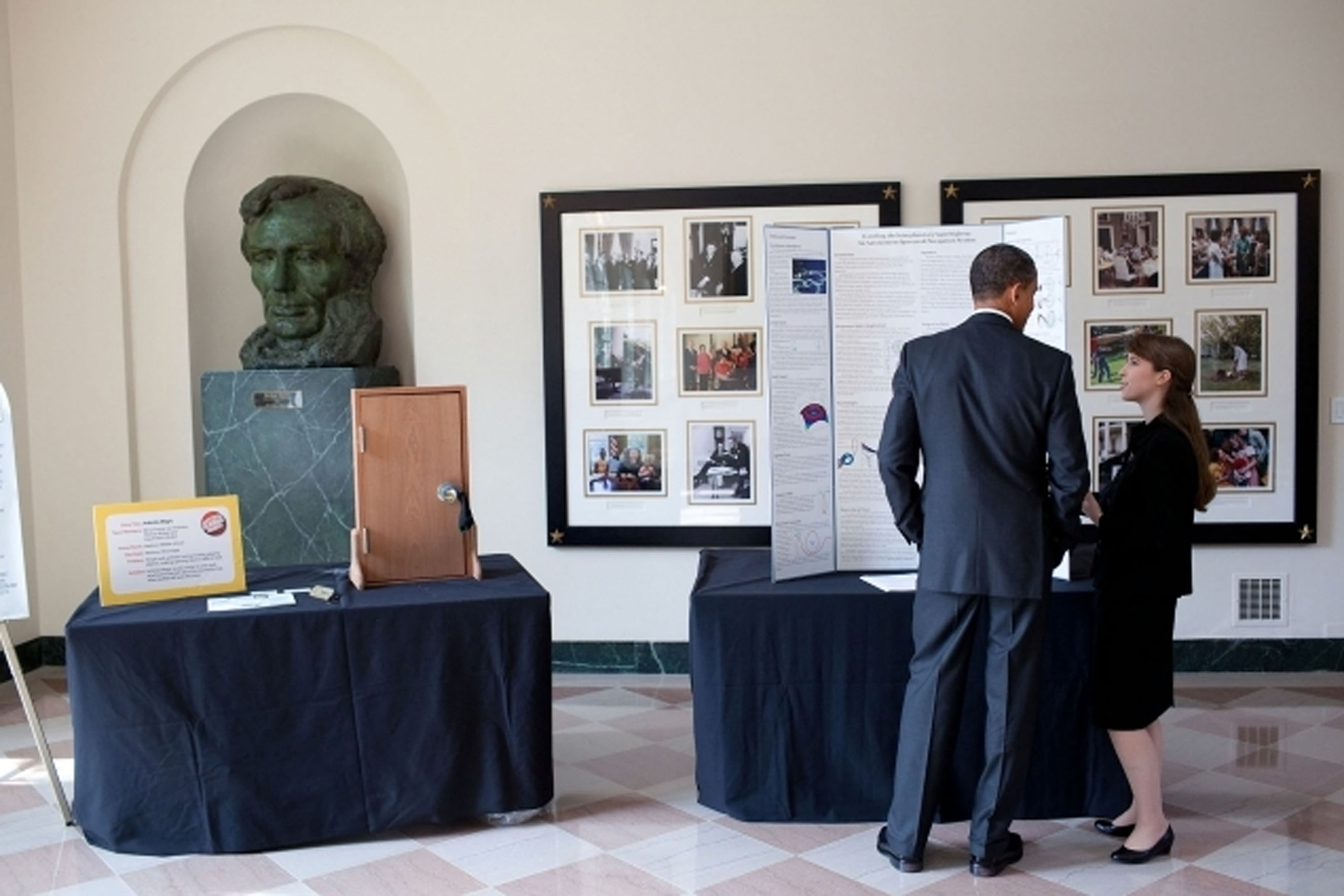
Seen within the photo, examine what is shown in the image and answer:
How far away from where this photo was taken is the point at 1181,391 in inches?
164

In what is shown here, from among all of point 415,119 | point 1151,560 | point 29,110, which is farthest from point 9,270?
point 1151,560

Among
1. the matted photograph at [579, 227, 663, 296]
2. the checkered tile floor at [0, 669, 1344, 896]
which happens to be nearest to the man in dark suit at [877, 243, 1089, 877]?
the checkered tile floor at [0, 669, 1344, 896]

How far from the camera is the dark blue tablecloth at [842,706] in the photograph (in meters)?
4.43

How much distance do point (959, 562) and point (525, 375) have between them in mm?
3344

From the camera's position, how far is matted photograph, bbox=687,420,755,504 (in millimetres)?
6688

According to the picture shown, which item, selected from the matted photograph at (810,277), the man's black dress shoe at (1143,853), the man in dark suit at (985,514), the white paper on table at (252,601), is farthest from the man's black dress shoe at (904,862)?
the white paper on table at (252,601)

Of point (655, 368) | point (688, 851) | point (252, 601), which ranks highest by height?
point (655, 368)

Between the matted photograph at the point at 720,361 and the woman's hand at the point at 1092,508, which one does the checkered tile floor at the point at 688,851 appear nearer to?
the woman's hand at the point at 1092,508

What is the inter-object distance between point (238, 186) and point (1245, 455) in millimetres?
5394

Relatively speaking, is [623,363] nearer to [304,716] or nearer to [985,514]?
[304,716]

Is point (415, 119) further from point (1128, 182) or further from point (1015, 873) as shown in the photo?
point (1015, 873)

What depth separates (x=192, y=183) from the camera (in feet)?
22.9

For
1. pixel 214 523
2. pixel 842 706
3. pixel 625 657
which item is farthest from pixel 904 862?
pixel 625 657

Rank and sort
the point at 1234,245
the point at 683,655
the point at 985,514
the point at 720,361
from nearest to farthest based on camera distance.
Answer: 1. the point at 985,514
2. the point at 1234,245
3. the point at 720,361
4. the point at 683,655
